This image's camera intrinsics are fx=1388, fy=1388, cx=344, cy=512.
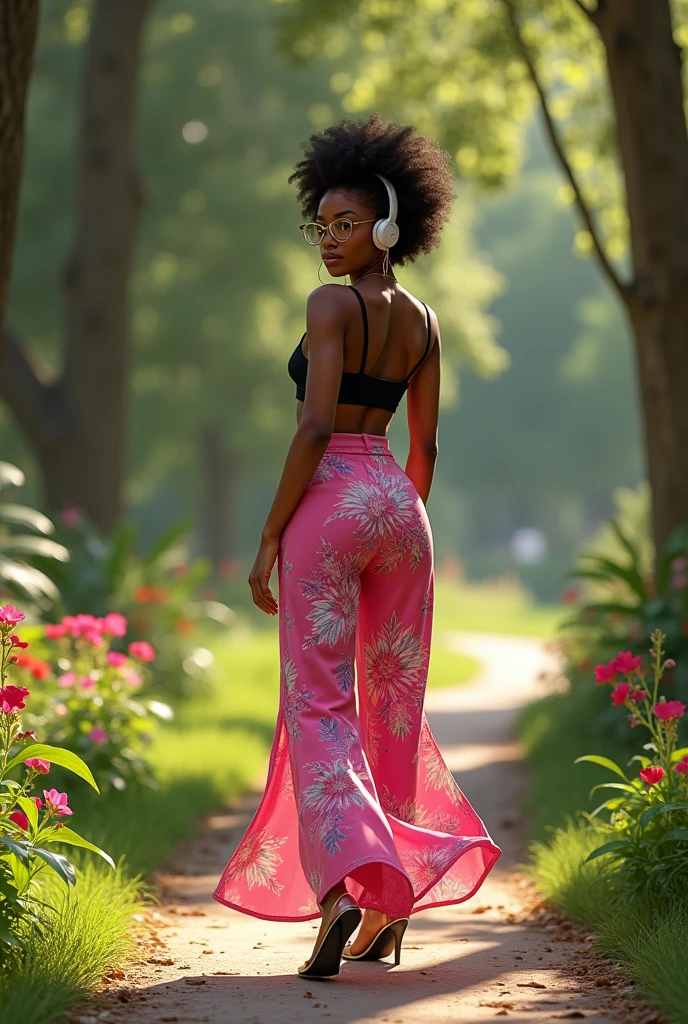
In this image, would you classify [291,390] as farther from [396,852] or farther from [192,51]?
[396,852]

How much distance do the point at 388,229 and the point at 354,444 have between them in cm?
67

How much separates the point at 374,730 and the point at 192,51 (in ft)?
59.2

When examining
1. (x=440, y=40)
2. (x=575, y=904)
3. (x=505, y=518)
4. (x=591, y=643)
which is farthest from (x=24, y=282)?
(x=505, y=518)

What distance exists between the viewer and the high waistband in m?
4.20

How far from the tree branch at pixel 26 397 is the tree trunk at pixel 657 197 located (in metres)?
5.42

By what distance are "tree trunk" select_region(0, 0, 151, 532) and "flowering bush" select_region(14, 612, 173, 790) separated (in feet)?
16.8

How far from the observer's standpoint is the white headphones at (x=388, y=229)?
421 centimetres

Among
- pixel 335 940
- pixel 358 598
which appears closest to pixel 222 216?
pixel 358 598

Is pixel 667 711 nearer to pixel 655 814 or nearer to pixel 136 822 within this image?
pixel 655 814

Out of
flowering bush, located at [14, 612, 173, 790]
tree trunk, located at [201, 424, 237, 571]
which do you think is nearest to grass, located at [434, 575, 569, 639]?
tree trunk, located at [201, 424, 237, 571]

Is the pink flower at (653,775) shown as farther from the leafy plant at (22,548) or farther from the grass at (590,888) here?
the leafy plant at (22,548)

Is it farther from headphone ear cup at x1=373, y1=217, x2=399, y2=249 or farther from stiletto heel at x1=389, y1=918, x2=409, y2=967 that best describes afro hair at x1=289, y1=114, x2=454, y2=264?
stiletto heel at x1=389, y1=918, x2=409, y2=967

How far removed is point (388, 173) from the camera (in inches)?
170

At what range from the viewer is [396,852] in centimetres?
394
